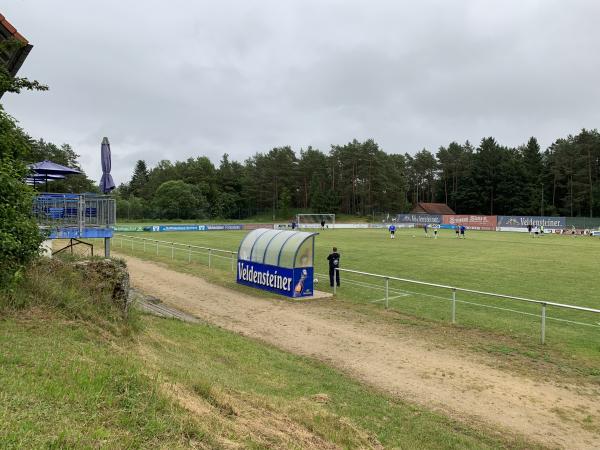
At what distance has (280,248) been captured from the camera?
1719cm

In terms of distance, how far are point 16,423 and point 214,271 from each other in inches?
739

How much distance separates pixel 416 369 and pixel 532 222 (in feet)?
230

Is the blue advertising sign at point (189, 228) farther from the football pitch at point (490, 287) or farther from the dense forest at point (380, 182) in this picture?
the football pitch at point (490, 287)

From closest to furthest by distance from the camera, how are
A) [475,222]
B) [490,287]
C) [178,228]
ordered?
[490,287]
[178,228]
[475,222]

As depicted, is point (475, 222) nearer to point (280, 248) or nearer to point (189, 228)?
point (189, 228)

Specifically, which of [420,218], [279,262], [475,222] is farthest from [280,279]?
[420,218]

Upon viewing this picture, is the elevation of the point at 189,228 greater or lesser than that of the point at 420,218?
lesser

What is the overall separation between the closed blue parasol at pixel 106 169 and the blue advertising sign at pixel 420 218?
7225cm

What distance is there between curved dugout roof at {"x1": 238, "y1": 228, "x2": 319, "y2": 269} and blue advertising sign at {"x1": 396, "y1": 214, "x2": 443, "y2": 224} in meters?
67.9

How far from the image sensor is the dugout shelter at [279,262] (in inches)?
647

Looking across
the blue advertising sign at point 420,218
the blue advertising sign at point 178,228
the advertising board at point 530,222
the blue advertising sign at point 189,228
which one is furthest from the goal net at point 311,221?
the advertising board at point 530,222

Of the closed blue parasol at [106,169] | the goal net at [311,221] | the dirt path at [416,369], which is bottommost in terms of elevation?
the dirt path at [416,369]

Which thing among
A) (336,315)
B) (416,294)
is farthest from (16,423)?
(416,294)

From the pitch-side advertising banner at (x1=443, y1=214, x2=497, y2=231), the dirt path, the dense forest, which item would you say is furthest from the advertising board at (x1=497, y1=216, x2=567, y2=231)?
the dirt path
